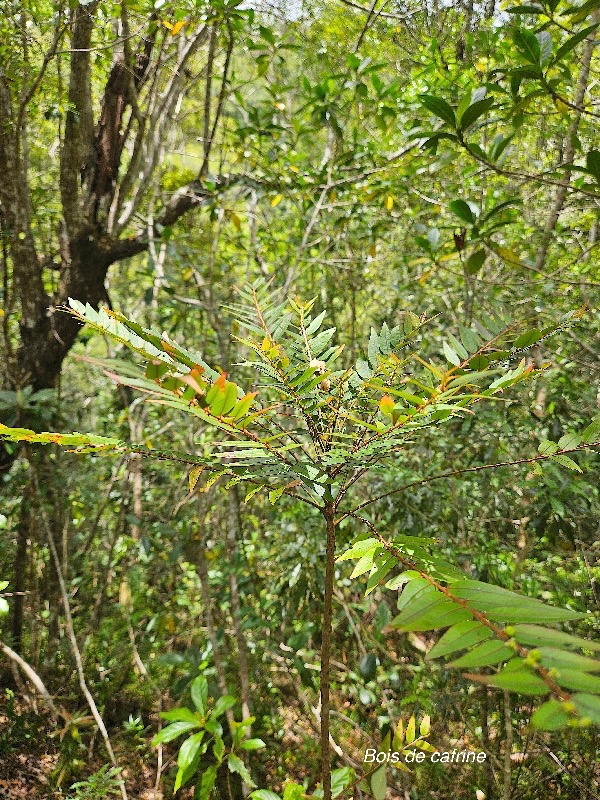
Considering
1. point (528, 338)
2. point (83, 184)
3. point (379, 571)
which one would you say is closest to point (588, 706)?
point (379, 571)

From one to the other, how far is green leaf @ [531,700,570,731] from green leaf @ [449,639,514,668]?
0.17 feet

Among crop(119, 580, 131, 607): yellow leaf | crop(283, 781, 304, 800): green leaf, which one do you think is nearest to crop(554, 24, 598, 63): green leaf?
crop(283, 781, 304, 800): green leaf

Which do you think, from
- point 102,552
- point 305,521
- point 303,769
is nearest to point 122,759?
point 303,769

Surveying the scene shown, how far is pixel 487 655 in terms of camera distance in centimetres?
39

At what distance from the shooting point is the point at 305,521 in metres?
A: 2.30

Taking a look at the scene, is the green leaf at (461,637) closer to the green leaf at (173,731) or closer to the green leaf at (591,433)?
the green leaf at (591,433)

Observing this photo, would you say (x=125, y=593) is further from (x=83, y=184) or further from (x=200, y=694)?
(x=83, y=184)

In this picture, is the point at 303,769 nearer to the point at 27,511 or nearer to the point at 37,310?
the point at 27,511

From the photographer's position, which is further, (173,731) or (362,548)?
(173,731)

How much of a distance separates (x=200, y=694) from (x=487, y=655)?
66.9 inches

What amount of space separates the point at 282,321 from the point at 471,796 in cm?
242

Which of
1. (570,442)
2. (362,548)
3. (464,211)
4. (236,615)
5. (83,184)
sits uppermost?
(83,184)

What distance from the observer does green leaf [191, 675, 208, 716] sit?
1.74 metres

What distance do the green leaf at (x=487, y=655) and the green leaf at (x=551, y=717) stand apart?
0.05 m
